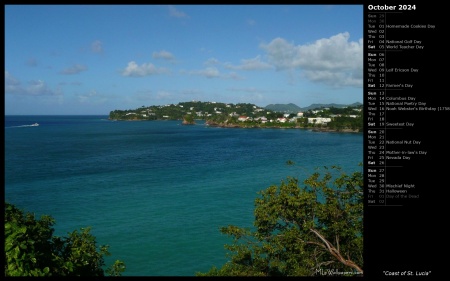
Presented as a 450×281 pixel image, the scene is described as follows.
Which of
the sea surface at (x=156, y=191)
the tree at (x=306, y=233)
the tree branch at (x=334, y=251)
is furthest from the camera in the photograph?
the sea surface at (x=156, y=191)

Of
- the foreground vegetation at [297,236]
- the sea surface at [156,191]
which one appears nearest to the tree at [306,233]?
the foreground vegetation at [297,236]

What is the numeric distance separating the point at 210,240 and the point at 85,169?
13.9m

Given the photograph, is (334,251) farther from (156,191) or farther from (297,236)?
(156,191)

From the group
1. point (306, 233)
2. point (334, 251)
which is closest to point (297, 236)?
point (306, 233)

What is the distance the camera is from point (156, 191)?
57.4 ft

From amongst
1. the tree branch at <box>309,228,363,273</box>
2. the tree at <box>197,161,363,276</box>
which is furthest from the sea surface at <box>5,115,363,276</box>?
→ the tree branch at <box>309,228,363,273</box>

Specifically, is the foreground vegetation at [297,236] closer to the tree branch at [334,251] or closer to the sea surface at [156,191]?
the tree branch at [334,251]

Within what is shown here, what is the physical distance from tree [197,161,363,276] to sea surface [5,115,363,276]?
1081mm

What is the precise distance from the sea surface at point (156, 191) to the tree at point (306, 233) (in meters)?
A: 1.08

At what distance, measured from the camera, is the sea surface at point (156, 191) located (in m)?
10.6

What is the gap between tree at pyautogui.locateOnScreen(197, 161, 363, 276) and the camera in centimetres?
379

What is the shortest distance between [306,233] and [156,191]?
14.1m
